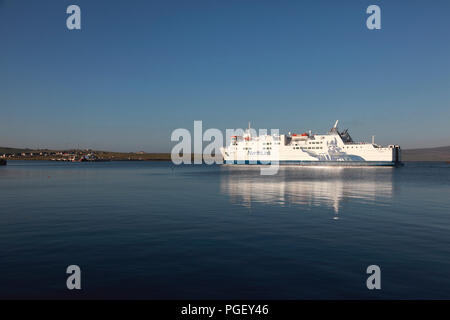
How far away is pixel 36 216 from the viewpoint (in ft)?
67.9

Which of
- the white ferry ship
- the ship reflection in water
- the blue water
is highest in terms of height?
the white ferry ship

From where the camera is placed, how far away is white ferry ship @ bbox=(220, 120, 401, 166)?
11834 cm

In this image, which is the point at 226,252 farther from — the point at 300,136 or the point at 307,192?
the point at 300,136

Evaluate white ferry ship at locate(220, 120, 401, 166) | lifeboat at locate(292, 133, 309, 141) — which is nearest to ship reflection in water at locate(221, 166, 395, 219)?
white ferry ship at locate(220, 120, 401, 166)

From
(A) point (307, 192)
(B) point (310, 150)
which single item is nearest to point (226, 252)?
(A) point (307, 192)

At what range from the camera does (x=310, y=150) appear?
427 feet

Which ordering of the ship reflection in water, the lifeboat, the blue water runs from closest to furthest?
1. the blue water
2. the ship reflection in water
3. the lifeboat

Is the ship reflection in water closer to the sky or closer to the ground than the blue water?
closer to the ground

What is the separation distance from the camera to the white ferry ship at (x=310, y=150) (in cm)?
11834

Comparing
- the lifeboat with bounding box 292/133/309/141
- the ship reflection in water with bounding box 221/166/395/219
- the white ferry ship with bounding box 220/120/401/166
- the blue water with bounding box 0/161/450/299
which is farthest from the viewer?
the lifeboat with bounding box 292/133/309/141

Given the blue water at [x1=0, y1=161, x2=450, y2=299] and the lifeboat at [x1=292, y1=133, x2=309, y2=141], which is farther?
the lifeboat at [x1=292, y1=133, x2=309, y2=141]

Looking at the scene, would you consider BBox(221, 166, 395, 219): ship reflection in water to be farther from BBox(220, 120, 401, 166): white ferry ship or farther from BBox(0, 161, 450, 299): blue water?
BBox(220, 120, 401, 166): white ferry ship

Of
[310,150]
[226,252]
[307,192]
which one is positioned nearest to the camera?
[226,252]
